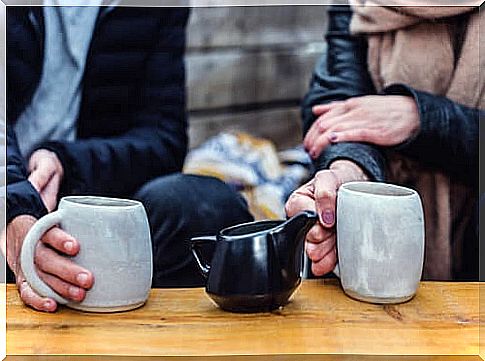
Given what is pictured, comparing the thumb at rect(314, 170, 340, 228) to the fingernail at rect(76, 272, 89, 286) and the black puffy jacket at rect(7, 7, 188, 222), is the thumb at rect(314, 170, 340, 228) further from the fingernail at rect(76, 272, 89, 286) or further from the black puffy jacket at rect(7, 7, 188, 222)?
the black puffy jacket at rect(7, 7, 188, 222)

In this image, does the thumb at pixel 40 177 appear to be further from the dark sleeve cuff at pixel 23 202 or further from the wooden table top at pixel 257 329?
the wooden table top at pixel 257 329

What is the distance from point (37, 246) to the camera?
1.91ft

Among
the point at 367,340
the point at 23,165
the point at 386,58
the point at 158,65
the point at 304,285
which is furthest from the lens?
the point at 158,65

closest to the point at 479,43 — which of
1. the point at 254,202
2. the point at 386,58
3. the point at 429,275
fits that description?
the point at 386,58

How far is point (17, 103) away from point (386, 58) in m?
0.40

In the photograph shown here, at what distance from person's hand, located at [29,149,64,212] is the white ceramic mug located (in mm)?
295

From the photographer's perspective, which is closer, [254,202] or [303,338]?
[303,338]

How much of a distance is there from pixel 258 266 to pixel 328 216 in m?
0.09

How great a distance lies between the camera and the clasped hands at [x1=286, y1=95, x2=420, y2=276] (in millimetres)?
652

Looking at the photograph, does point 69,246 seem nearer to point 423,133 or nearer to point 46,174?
point 46,174

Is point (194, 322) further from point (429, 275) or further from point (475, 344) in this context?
point (429, 275)

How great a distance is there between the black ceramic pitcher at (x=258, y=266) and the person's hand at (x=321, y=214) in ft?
Result: 0.15

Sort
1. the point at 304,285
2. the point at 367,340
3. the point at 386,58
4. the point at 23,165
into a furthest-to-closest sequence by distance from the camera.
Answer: the point at 386,58 → the point at 23,165 → the point at 304,285 → the point at 367,340

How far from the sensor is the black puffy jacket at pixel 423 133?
79cm
